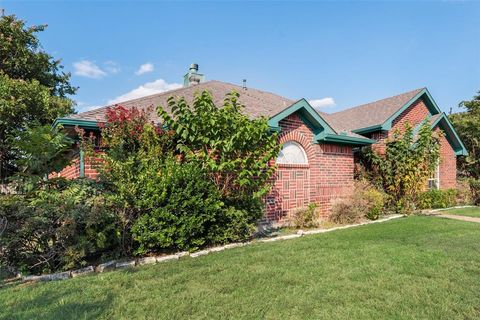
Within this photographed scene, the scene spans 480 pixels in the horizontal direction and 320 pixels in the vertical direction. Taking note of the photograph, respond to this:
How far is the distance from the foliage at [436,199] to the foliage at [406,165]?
870 millimetres

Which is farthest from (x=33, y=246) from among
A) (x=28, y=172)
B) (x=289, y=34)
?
(x=289, y=34)

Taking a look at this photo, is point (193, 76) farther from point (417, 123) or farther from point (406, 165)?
point (417, 123)

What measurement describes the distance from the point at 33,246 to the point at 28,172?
1753 millimetres

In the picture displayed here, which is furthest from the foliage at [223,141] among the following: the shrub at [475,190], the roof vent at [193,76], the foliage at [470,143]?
the foliage at [470,143]

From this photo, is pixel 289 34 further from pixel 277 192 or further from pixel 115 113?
pixel 115 113

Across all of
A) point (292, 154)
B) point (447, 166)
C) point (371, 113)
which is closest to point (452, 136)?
point (447, 166)

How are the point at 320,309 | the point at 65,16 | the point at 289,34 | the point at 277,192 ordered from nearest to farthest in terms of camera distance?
the point at 320,309
the point at 277,192
the point at 65,16
the point at 289,34

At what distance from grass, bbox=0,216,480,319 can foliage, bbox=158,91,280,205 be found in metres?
1.71

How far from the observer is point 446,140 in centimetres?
1670

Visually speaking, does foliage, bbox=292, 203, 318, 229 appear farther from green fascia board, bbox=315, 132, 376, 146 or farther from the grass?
the grass

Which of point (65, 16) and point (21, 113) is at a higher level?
point (65, 16)

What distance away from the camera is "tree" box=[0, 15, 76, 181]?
1428cm

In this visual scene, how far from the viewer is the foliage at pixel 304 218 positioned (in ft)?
29.8

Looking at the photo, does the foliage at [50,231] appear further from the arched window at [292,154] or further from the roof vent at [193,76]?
the roof vent at [193,76]
